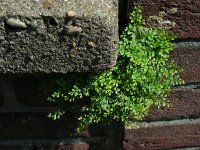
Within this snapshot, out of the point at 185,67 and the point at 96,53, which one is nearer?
the point at 96,53

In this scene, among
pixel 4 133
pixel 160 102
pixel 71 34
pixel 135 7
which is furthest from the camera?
pixel 4 133

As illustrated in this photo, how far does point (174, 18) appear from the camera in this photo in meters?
0.80

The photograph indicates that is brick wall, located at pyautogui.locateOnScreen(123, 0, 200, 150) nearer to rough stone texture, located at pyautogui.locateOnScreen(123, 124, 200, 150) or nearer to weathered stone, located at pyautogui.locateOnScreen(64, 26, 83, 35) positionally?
rough stone texture, located at pyautogui.locateOnScreen(123, 124, 200, 150)

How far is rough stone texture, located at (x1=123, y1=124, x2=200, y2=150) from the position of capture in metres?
1.04

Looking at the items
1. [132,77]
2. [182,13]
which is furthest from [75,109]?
[182,13]

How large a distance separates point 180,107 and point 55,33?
0.46 meters

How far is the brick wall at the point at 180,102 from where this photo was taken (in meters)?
0.79

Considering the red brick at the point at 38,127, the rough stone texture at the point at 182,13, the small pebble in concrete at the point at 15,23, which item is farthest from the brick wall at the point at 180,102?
the small pebble in concrete at the point at 15,23

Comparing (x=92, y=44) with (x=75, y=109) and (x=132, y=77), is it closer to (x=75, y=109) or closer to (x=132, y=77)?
(x=132, y=77)

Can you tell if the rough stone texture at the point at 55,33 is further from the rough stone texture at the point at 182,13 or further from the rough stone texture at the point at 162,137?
the rough stone texture at the point at 162,137

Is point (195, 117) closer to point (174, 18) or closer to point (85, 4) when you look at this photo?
point (174, 18)

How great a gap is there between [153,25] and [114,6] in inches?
6.7

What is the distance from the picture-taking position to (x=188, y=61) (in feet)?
2.93

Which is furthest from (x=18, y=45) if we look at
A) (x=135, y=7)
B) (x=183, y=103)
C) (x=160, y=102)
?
(x=183, y=103)
